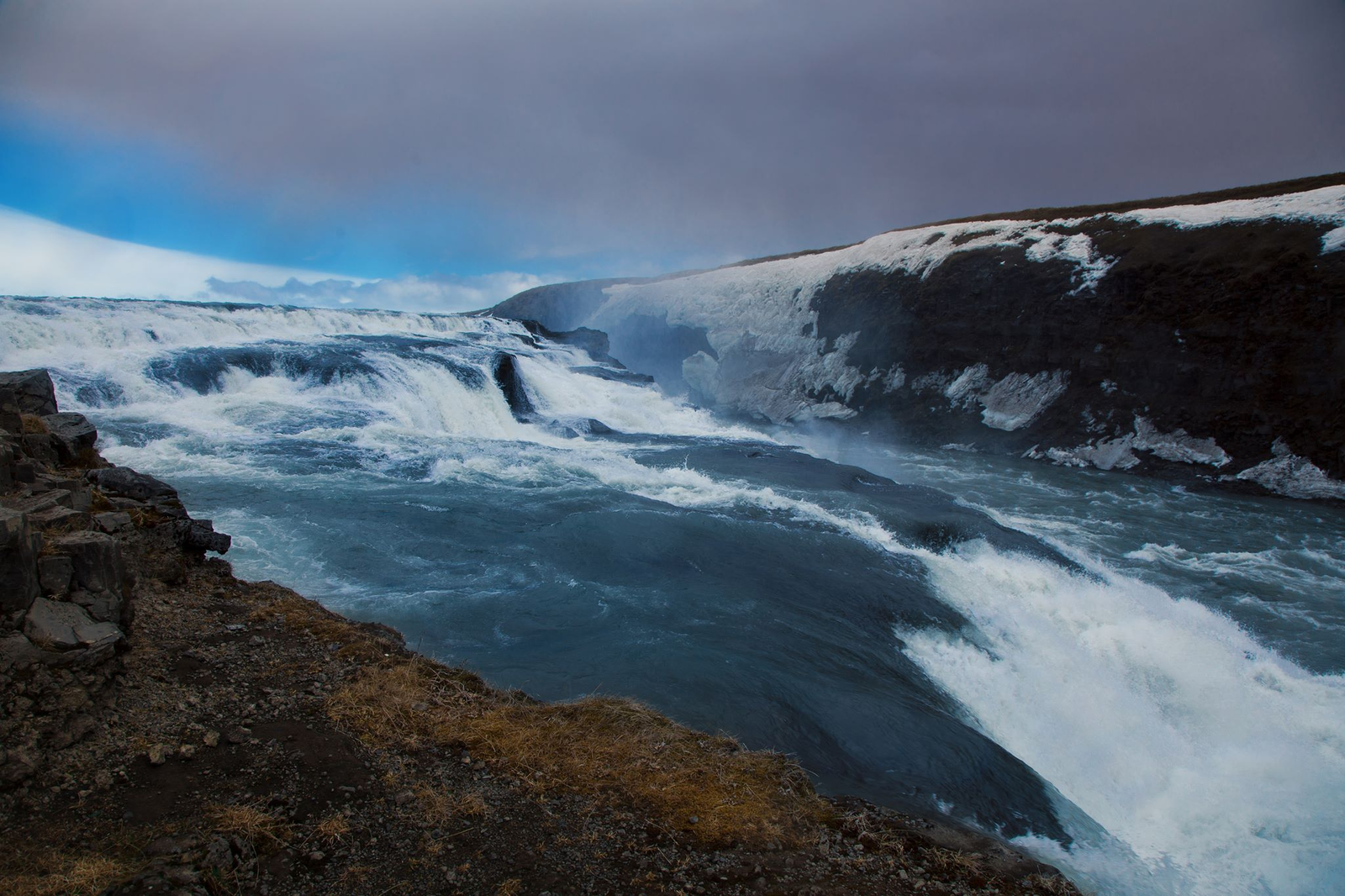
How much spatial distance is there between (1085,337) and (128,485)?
30.4 m

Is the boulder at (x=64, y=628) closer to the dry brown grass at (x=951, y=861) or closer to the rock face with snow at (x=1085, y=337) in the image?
the dry brown grass at (x=951, y=861)

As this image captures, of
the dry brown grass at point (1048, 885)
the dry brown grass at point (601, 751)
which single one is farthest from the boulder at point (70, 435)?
the dry brown grass at point (1048, 885)

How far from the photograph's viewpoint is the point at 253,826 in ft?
13.1

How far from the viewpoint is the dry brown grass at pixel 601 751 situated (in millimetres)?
5012

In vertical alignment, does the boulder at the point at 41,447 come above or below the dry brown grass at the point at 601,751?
above

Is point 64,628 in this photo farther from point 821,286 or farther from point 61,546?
point 821,286

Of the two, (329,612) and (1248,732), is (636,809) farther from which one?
(1248,732)

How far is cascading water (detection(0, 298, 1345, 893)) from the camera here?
278 inches

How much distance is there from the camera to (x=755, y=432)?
30.3 metres

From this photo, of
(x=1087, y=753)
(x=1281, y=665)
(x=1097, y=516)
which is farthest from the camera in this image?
(x=1097, y=516)

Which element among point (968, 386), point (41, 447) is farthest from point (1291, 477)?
point (41, 447)

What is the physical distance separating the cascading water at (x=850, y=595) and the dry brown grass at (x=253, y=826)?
3.68m

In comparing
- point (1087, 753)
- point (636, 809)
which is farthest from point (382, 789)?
point (1087, 753)

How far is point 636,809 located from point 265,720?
2.84 m
